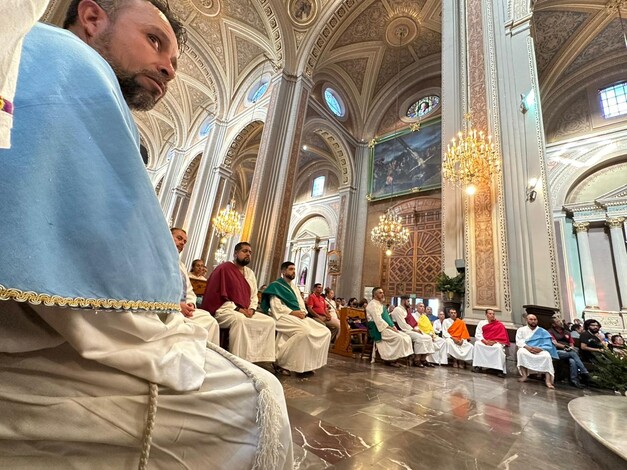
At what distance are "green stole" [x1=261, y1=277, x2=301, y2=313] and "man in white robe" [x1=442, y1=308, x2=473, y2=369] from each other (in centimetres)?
354

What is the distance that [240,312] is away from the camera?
10.5 ft

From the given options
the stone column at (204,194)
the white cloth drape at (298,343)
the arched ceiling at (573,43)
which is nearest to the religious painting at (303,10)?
the stone column at (204,194)

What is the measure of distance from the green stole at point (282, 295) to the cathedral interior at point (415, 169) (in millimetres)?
993

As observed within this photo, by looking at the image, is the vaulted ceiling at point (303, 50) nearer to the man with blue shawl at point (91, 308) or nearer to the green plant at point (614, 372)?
the green plant at point (614, 372)

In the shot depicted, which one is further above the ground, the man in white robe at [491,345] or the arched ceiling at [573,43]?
the arched ceiling at [573,43]

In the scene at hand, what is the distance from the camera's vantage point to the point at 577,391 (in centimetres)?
396

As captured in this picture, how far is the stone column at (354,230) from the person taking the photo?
1227cm

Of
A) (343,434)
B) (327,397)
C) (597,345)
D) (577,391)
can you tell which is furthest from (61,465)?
(597,345)

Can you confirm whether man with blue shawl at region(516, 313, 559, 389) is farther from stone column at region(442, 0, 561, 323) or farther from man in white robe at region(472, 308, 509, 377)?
stone column at region(442, 0, 561, 323)

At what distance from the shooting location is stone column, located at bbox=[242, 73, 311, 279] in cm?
855

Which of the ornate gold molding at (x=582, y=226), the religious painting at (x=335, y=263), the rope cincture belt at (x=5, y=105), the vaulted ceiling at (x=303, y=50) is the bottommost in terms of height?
the rope cincture belt at (x=5, y=105)

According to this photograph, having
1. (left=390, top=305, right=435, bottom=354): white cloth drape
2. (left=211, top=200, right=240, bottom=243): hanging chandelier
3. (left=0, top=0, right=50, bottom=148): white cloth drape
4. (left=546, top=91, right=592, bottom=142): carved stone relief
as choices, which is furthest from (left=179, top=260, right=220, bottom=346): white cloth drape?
(left=546, top=91, right=592, bottom=142): carved stone relief

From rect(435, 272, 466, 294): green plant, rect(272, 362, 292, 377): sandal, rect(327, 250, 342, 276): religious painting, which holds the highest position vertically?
rect(327, 250, 342, 276): religious painting

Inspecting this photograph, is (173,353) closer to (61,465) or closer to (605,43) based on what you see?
(61,465)
